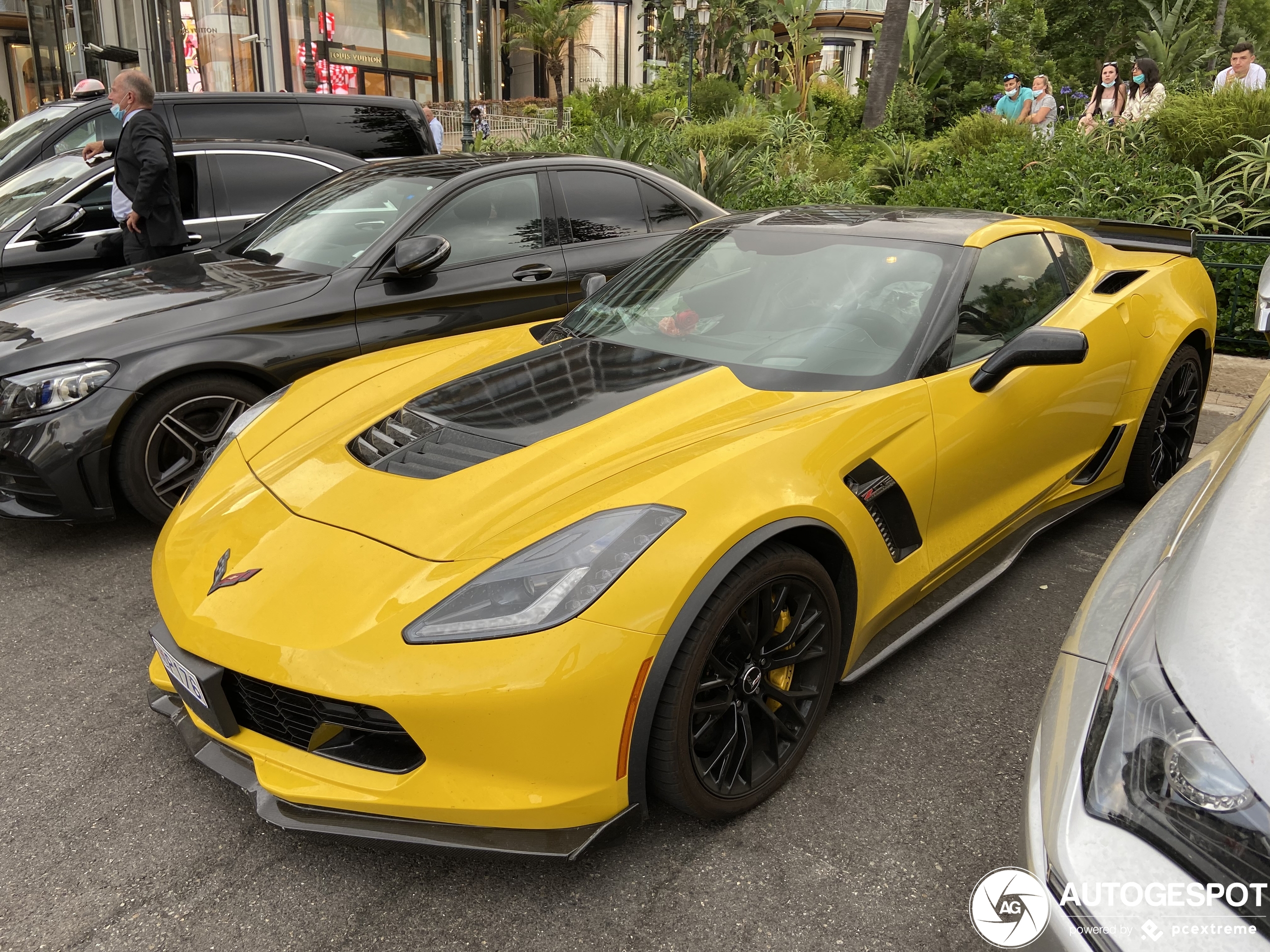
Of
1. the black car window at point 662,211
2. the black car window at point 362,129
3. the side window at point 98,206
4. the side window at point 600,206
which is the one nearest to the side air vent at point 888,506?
the side window at point 600,206

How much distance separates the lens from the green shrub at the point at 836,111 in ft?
52.8

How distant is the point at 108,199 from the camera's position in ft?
19.4

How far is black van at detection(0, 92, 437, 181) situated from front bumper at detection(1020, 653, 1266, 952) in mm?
6918

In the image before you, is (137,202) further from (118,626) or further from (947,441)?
(947,441)

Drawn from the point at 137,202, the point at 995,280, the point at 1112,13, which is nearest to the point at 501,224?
the point at 137,202

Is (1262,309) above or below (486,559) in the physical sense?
above

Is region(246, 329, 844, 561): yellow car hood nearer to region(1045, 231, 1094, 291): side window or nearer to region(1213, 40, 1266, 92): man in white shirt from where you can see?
region(1045, 231, 1094, 291): side window

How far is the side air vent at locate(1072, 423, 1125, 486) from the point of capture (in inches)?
141

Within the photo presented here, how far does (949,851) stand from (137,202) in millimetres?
5522

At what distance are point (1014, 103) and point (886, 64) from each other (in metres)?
2.91

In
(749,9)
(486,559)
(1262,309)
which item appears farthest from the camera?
(749,9)

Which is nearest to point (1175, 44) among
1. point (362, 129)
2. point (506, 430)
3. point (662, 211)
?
point (362, 129)

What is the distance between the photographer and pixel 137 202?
215 inches

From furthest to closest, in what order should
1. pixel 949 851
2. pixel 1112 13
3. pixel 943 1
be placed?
pixel 1112 13
pixel 943 1
pixel 949 851
